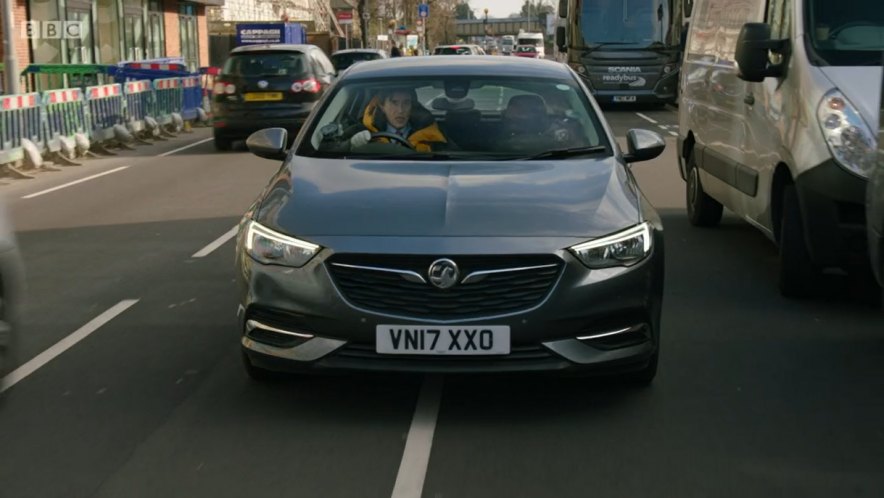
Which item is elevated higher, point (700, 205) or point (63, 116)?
point (700, 205)

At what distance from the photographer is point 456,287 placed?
5438 millimetres

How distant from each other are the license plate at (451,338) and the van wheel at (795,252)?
3132 mm

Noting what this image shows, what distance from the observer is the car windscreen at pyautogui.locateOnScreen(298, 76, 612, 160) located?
22.4 ft

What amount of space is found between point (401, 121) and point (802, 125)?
2383 millimetres

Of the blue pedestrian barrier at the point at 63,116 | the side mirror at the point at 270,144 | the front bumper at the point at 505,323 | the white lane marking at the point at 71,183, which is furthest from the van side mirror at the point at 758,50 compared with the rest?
the blue pedestrian barrier at the point at 63,116

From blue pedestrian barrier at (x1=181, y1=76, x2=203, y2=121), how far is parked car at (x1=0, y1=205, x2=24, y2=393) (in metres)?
22.3

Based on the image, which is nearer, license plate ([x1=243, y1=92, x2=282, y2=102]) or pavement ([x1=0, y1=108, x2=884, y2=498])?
pavement ([x1=0, y1=108, x2=884, y2=498])

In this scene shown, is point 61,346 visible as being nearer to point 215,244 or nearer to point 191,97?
point 215,244

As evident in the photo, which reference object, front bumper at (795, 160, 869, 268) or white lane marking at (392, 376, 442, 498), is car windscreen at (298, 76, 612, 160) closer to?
white lane marking at (392, 376, 442, 498)

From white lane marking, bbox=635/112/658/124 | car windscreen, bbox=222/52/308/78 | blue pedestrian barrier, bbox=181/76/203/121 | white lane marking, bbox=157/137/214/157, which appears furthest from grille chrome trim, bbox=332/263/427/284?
white lane marking, bbox=635/112/658/124

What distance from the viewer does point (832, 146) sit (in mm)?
7551

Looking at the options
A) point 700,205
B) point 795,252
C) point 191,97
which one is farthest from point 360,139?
point 191,97

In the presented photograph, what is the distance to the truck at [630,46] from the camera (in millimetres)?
31922

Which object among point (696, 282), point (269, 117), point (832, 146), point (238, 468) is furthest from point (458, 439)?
point (269, 117)
